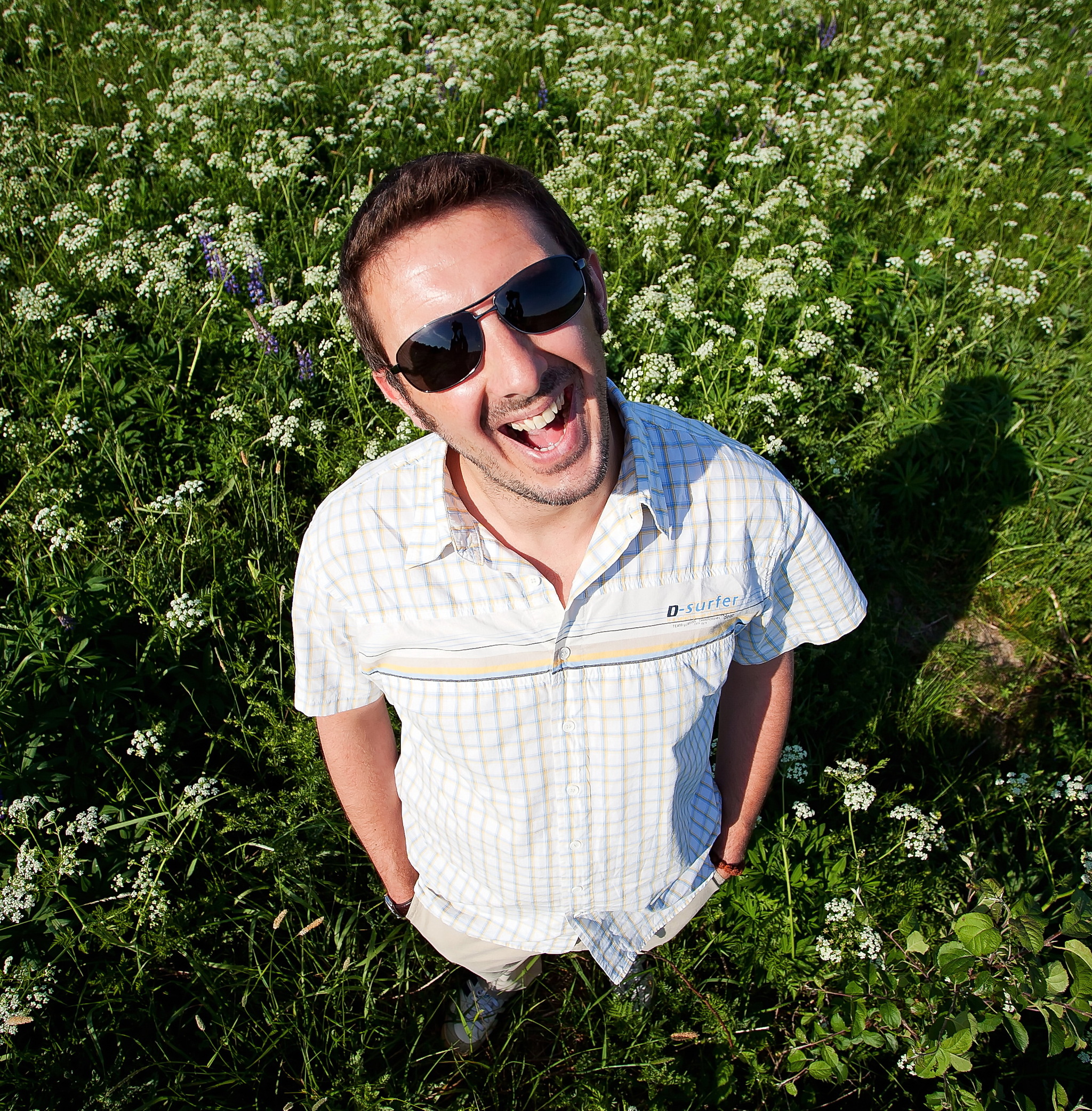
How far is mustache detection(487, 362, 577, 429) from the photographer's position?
5.35 feet

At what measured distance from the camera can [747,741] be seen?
7.40 ft

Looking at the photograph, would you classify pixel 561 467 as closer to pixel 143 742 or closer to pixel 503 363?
pixel 503 363

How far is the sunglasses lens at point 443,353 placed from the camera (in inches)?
62.9

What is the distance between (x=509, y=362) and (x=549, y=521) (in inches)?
15.5

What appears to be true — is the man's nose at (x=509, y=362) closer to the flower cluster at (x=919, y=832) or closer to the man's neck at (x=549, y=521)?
the man's neck at (x=549, y=521)

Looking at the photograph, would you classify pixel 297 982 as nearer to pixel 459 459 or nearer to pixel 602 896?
pixel 602 896

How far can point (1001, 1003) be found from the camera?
197 centimetres

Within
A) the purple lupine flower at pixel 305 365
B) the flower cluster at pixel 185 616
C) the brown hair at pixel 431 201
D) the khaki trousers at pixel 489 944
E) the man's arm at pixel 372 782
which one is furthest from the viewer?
the purple lupine flower at pixel 305 365

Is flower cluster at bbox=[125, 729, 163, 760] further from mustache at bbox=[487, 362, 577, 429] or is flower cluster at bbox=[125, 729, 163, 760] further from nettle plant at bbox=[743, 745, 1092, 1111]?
nettle plant at bbox=[743, 745, 1092, 1111]

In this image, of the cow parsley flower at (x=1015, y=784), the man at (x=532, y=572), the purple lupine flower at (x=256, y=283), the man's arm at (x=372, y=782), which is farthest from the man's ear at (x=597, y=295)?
the purple lupine flower at (x=256, y=283)

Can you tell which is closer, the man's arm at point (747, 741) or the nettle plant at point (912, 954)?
the nettle plant at point (912, 954)

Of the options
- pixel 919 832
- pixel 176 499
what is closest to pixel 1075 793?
pixel 919 832

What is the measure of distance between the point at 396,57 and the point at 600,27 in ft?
6.74

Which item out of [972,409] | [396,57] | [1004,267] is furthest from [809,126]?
[396,57]
